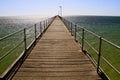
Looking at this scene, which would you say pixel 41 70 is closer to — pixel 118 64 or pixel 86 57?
pixel 86 57

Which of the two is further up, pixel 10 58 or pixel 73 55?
pixel 73 55

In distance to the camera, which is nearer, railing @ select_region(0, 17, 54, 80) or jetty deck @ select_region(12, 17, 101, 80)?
jetty deck @ select_region(12, 17, 101, 80)

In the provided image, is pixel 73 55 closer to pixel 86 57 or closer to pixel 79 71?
pixel 86 57

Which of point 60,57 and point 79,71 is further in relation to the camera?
point 60,57

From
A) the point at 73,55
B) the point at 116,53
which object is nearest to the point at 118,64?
the point at 116,53

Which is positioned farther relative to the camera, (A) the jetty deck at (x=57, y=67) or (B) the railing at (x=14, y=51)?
(B) the railing at (x=14, y=51)

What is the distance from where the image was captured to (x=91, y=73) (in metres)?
5.65

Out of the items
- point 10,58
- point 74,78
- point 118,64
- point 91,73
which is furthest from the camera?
point 10,58

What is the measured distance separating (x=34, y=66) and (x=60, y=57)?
149 centimetres

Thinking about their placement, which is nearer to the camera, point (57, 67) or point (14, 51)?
point (57, 67)

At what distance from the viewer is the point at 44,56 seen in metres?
7.64

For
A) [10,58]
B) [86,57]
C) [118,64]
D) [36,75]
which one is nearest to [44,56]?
[86,57]

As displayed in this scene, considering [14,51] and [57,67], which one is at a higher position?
[57,67]

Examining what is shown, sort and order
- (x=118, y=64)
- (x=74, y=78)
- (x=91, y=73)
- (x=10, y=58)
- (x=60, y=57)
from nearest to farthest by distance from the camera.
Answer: (x=74, y=78), (x=91, y=73), (x=60, y=57), (x=118, y=64), (x=10, y=58)
